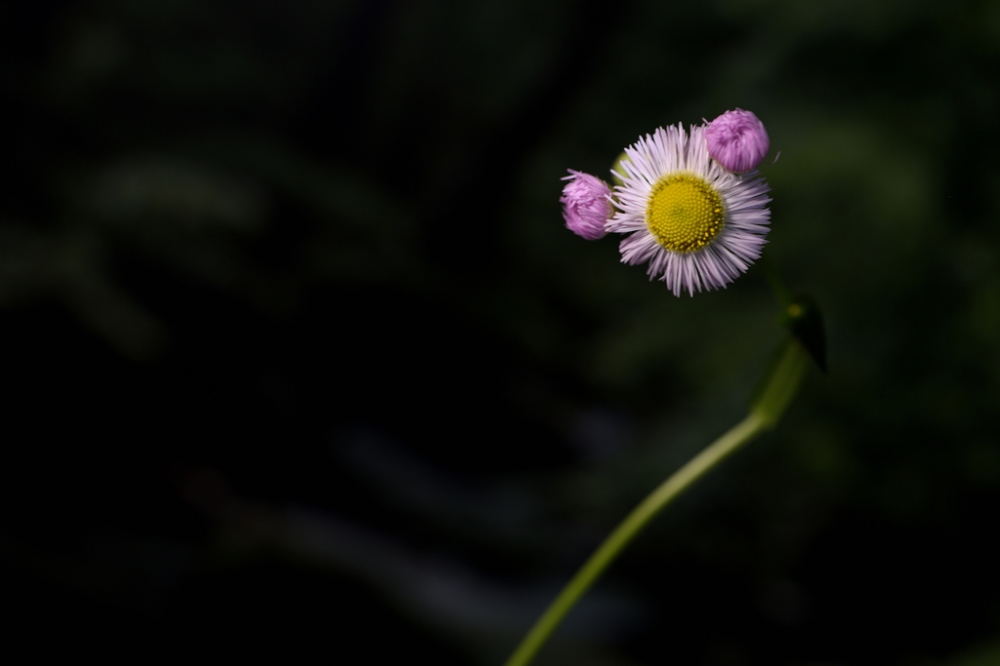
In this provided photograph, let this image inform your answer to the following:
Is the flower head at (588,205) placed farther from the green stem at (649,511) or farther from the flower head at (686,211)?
the green stem at (649,511)

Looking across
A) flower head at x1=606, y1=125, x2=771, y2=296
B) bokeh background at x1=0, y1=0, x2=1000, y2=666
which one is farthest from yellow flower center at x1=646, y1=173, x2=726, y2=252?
bokeh background at x1=0, y1=0, x2=1000, y2=666

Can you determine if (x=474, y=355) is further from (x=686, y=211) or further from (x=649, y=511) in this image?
(x=686, y=211)

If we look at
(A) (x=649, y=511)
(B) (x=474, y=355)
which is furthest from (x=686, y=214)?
(B) (x=474, y=355)

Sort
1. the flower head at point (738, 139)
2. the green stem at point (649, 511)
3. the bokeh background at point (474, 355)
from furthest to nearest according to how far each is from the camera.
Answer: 1. the bokeh background at point (474, 355)
2. the green stem at point (649, 511)
3. the flower head at point (738, 139)

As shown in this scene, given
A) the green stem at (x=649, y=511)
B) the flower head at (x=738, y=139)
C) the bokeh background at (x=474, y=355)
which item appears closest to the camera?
the flower head at (x=738, y=139)

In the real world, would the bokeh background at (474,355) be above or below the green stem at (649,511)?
above

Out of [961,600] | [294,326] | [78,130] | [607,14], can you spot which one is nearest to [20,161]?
[78,130]

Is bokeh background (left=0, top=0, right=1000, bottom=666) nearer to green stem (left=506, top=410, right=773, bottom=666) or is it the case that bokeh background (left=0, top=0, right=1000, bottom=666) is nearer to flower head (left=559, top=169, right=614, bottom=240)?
green stem (left=506, top=410, right=773, bottom=666)

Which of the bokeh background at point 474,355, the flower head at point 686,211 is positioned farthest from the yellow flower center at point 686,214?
the bokeh background at point 474,355
